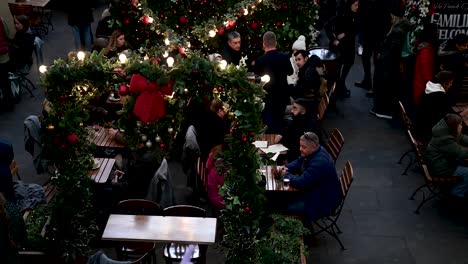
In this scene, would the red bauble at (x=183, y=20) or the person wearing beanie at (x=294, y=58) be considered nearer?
the person wearing beanie at (x=294, y=58)

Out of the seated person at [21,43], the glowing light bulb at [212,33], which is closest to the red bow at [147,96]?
the glowing light bulb at [212,33]

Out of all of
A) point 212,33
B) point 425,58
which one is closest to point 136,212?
point 212,33

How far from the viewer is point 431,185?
8.32 meters

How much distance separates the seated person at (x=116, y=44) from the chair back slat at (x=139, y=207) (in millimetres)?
3966

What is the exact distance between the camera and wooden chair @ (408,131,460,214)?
779 centimetres

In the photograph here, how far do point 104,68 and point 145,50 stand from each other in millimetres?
4970

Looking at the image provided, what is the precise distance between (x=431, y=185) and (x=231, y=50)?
3.75m

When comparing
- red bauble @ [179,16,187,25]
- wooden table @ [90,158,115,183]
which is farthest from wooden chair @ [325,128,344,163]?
red bauble @ [179,16,187,25]

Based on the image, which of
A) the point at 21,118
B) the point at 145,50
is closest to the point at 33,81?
the point at 21,118

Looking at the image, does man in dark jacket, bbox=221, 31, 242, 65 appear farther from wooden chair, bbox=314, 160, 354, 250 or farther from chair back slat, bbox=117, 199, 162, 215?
chair back slat, bbox=117, 199, 162, 215

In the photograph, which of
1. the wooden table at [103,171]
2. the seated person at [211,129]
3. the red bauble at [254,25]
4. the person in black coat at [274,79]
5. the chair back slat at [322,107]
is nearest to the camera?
the wooden table at [103,171]

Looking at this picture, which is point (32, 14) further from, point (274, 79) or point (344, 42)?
point (344, 42)

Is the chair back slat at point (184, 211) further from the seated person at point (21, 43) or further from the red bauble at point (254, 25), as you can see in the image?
the seated person at point (21, 43)

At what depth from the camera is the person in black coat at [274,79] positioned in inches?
352
